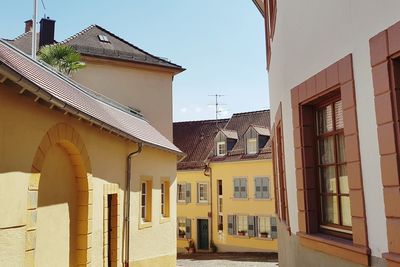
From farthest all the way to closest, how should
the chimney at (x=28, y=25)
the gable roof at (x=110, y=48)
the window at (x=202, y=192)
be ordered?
the window at (x=202, y=192)
the chimney at (x=28, y=25)
the gable roof at (x=110, y=48)

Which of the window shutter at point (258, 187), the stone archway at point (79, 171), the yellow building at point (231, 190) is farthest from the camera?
the window shutter at point (258, 187)

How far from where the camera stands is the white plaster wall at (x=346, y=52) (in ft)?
13.1

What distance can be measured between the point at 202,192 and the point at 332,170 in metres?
27.3

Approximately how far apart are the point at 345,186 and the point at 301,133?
1072 millimetres

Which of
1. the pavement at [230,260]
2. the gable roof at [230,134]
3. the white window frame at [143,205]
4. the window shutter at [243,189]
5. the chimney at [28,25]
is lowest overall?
the pavement at [230,260]

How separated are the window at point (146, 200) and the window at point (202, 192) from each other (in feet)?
61.0

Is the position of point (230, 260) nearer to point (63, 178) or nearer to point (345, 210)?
point (63, 178)

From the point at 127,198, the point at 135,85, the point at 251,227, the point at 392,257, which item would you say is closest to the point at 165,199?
the point at 127,198

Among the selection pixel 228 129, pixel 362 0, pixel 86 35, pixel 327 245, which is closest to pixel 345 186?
pixel 327 245

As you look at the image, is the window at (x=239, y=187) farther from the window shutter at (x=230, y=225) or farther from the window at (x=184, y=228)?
the window at (x=184, y=228)

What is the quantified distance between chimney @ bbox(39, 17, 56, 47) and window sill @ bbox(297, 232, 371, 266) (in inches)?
872

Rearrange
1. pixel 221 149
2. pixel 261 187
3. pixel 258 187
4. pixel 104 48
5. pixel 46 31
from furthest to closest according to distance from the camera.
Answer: pixel 221 149, pixel 258 187, pixel 261 187, pixel 46 31, pixel 104 48

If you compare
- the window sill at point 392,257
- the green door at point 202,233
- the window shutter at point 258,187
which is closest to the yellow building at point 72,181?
the window sill at point 392,257

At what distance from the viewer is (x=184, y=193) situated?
33031 millimetres
